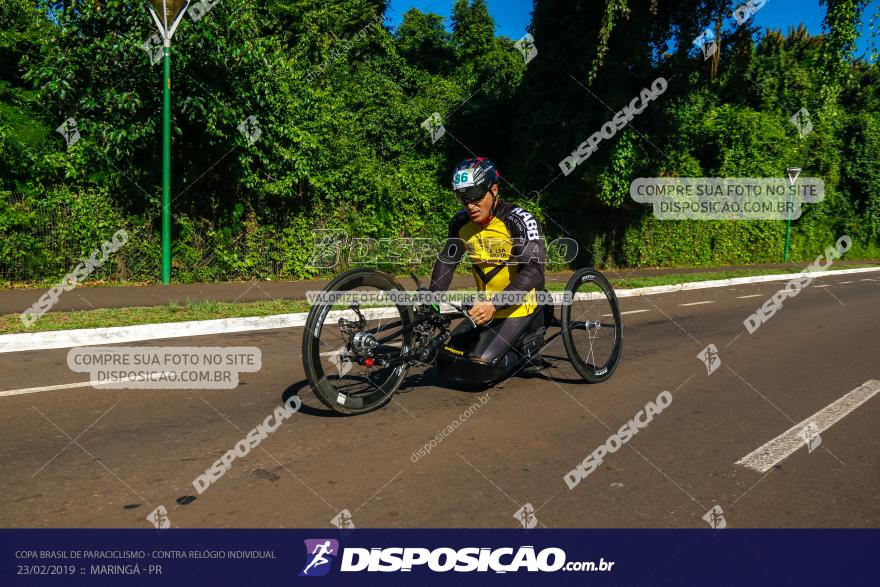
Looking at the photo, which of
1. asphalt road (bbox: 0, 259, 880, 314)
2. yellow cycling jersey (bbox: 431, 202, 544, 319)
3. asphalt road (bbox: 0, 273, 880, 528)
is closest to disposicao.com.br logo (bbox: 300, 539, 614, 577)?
asphalt road (bbox: 0, 273, 880, 528)

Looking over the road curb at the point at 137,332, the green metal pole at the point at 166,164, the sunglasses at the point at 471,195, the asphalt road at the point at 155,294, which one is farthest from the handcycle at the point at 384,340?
the green metal pole at the point at 166,164

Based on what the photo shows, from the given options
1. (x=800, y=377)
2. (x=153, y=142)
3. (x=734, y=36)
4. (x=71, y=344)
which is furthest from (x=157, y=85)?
(x=734, y=36)

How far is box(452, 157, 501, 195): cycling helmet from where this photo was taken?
492 centimetres

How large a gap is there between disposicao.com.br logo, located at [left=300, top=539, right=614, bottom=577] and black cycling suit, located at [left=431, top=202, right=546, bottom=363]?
2.19m

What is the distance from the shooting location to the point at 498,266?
5316 mm

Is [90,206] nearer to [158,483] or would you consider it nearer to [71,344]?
[71,344]

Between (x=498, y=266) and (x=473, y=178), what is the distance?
78 centimetres

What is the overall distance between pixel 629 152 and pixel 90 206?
556 inches

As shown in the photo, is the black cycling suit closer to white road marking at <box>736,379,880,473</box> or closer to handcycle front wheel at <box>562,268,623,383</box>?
handcycle front wheel at <box>562,268,623,383</box>

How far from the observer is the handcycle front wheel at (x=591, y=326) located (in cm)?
568

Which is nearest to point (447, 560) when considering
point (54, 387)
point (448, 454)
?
point (448, 454)

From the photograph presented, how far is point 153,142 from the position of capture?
12.9m

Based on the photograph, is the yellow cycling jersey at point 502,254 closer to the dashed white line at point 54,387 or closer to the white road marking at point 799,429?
the white road marking at point 799,429

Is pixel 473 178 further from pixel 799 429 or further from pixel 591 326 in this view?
pixel 799 429
